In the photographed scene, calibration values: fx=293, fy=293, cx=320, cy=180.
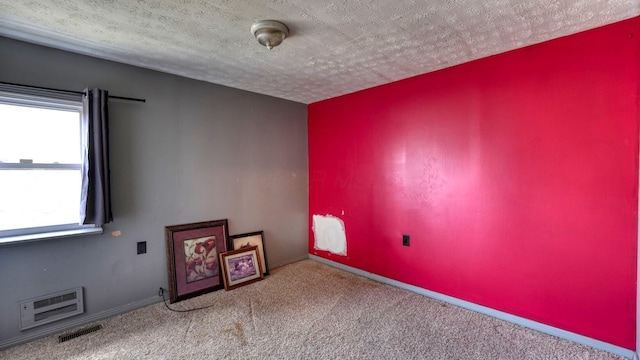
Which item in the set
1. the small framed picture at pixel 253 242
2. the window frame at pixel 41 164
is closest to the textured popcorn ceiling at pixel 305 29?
the window frame at pixel 41 164

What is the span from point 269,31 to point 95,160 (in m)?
1.76

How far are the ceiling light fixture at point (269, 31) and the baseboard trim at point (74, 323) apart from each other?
2540 millimetres

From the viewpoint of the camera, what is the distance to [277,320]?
2.49 metres

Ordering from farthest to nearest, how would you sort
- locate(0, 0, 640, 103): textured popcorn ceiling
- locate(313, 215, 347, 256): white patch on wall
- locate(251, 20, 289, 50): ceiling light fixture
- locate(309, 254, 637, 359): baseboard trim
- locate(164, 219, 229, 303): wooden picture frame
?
locate(313, 215, 347, 256): white patch on wall < locate(164, 219, 229, 303): wooden picture frame < locate(309, 254, 637, 359): baseboard trim < locate(251, 20, 289, 50): ceiling light fixture < locate(0, 0, 640, 103): textured popcorn ceiling

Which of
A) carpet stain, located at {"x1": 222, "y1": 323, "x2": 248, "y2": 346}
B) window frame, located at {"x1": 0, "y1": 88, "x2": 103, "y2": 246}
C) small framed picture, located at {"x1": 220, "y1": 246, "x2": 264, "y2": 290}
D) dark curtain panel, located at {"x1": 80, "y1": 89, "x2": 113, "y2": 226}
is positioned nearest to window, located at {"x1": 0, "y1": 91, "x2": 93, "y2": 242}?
window frame, located at {"x1": 0, "y1": 88, "x2": 103, "y2": 246}

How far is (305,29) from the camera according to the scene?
2.01m

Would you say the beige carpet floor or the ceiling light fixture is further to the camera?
the beige carpet floor

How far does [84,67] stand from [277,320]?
8.70 ft

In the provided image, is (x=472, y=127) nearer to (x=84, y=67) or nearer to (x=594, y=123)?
(x=594, y=123)

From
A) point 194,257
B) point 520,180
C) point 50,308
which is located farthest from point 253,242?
point 520,180

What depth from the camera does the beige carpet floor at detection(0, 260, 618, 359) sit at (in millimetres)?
2047

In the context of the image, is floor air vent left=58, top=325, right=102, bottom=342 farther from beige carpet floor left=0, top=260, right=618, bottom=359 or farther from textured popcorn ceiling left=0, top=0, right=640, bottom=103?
textured popcorn ceiling left=0, top=0, right=640, bottom=103

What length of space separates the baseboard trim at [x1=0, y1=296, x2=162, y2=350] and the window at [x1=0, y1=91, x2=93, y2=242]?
2.46 feet

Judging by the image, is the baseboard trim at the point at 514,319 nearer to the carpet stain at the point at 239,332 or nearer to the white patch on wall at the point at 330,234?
the white patch on wall at the point at 330,234
